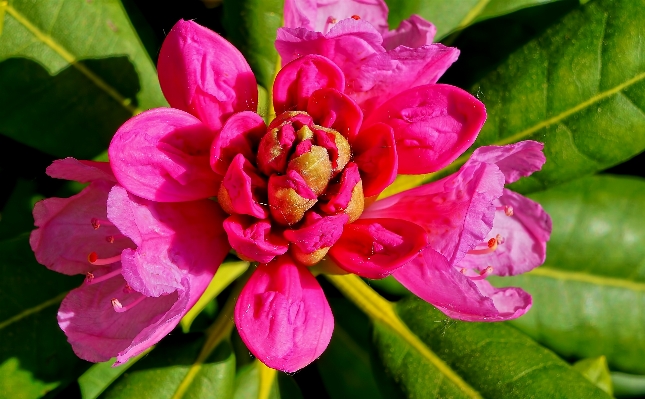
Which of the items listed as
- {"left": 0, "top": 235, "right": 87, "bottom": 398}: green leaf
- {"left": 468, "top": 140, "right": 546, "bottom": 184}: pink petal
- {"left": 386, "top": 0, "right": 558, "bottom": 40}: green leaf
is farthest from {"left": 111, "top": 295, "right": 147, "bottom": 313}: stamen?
{"left": 386, "top": 0, "right": 558, "bottom": 40}: green leaf

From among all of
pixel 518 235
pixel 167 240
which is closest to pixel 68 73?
pixel 167 240

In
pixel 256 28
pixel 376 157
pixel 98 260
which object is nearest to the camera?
pixel 376 157

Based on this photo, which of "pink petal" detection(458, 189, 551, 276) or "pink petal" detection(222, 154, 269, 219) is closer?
"pink petal" detection(222, 154, 269, 219)

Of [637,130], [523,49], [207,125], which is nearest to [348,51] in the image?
[207,125]

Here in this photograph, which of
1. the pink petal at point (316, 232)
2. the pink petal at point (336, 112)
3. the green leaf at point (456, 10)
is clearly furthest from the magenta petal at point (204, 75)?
the green leaf at point (456, 10)

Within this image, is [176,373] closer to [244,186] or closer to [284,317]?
[284,317]

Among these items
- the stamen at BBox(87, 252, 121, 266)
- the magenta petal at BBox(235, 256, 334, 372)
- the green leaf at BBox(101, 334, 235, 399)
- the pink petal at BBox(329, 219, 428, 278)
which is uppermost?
the pink petal at BBox(329, 219, 428, 278)

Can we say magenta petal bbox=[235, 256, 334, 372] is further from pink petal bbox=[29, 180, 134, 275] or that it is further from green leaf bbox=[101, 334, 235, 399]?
green leaf bbox=[101, 334, 235, 399]
